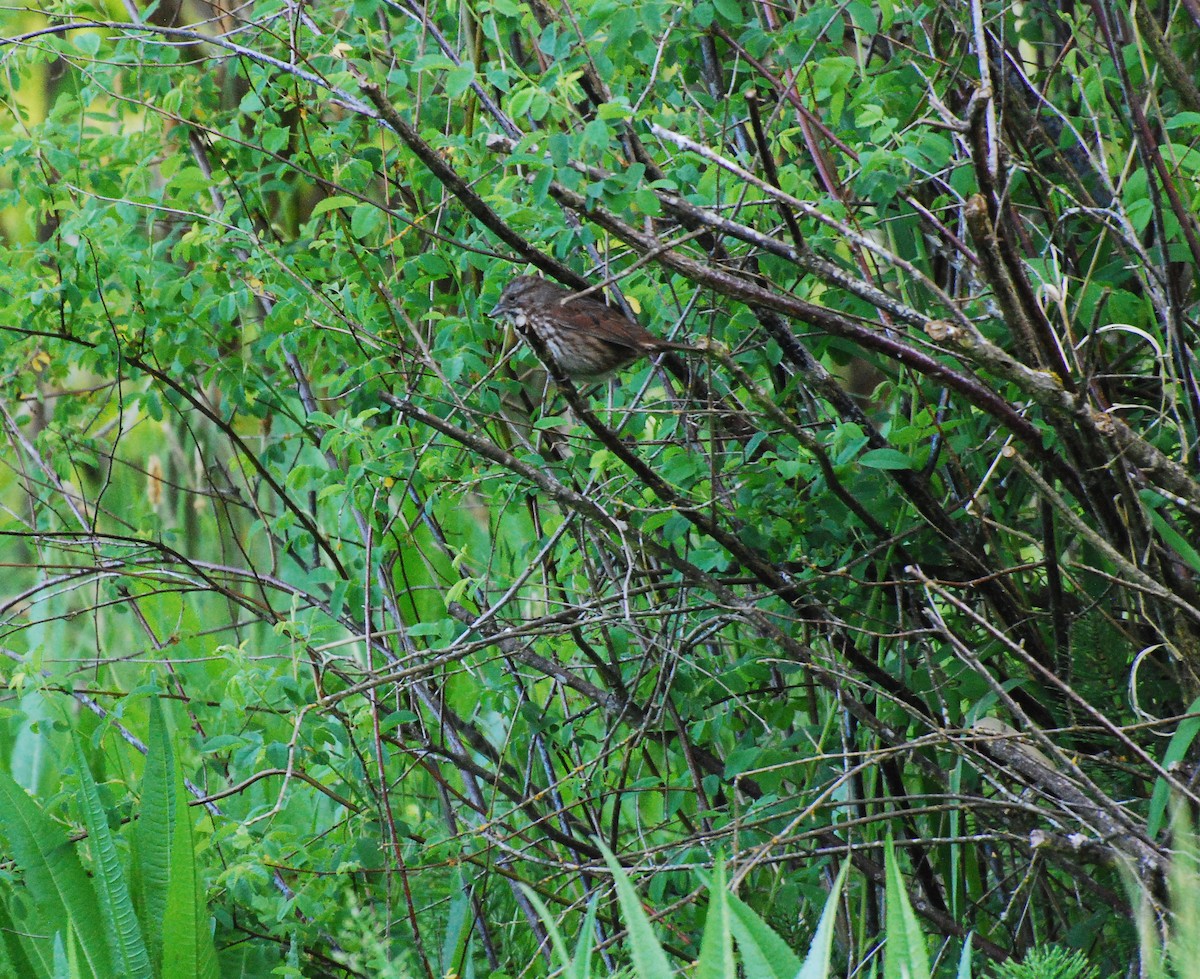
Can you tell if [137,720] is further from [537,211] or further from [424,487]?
[537,211]

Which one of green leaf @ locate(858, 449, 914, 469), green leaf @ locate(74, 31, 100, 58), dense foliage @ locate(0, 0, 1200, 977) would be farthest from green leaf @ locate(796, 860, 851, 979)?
green leaf @ locate(74, 31, 100, 58)

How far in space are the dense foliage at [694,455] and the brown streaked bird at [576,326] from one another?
7 centimetres

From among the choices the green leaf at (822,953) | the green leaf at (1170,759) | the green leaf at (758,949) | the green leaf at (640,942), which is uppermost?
the green leaf at (640,942)

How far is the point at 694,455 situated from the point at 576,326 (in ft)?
2.62

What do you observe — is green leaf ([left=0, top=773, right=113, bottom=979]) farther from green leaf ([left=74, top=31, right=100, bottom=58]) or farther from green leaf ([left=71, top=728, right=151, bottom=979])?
green leaf ([left=74, top=31, right=100, bottom=58])

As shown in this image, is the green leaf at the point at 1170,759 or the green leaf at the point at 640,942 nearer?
the green leaf at the point at 640,942

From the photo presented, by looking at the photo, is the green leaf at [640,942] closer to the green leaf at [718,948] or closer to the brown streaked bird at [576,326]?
the green leaf at [718,948]

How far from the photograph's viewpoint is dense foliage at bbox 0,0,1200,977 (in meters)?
1.88

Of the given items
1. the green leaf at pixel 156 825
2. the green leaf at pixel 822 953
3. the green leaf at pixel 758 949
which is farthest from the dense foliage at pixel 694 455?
the green leaf at pixel 822 953

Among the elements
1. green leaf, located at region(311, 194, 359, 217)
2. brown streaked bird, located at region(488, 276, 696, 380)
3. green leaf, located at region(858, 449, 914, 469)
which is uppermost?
green leaf, located at region(311, 194, 359, 217)

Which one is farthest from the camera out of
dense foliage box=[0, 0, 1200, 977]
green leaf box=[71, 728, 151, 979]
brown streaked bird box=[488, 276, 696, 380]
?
brown streaked bird box=[488, 276, 696, 380]

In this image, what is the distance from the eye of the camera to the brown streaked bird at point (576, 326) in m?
2.60

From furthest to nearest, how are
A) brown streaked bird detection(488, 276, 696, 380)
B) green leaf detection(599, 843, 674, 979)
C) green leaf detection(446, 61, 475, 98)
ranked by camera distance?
brown streaked bird detection(488, 276, 696, 380) → green leaf detection(446, 61, 475, 98) → green leaf detection(599, 843, 674, 979)

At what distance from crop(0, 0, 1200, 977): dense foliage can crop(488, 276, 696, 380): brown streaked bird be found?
0.07m
